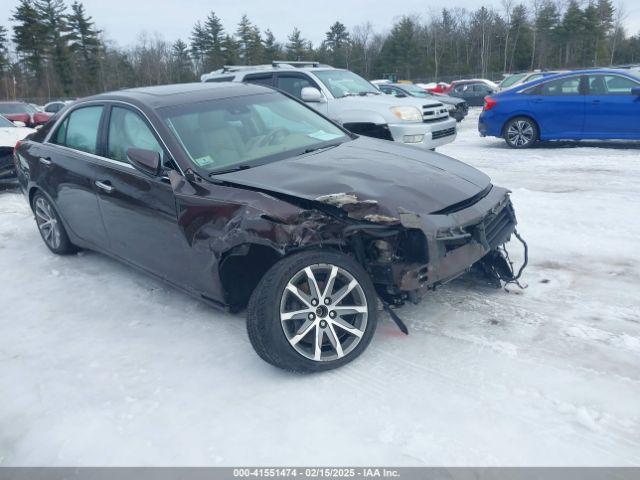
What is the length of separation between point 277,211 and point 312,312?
0.63m

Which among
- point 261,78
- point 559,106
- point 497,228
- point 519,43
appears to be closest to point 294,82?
point 261,78

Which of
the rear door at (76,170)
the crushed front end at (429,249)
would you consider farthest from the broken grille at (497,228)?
the rear door at (76,170)

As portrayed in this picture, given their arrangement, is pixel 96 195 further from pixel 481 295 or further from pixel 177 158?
pixel 481 295

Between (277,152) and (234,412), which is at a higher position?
(277,152)

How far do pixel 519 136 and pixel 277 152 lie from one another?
829 cm

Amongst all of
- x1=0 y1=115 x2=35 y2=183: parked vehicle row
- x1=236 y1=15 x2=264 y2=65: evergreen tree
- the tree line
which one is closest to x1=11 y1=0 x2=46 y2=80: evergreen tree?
the tree line

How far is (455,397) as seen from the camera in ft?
9.96

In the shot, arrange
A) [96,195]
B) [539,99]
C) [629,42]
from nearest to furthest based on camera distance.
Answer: [96,195] < [539,99] < [629,42]

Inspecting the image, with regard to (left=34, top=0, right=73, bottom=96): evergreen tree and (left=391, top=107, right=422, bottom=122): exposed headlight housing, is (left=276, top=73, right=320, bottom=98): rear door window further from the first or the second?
(left=34, top=0, right=73, bottom=96): evergreen tree

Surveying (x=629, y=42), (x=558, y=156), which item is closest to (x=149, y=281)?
(x=558, y=156)

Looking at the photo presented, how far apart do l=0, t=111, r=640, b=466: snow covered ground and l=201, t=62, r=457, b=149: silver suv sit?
421 centimetres

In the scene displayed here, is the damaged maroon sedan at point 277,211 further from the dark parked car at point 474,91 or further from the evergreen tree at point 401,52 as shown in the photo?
the evergreen tree at point 401,52

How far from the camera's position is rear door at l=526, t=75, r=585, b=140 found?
34.2ft

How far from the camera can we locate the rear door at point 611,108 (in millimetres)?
9859
